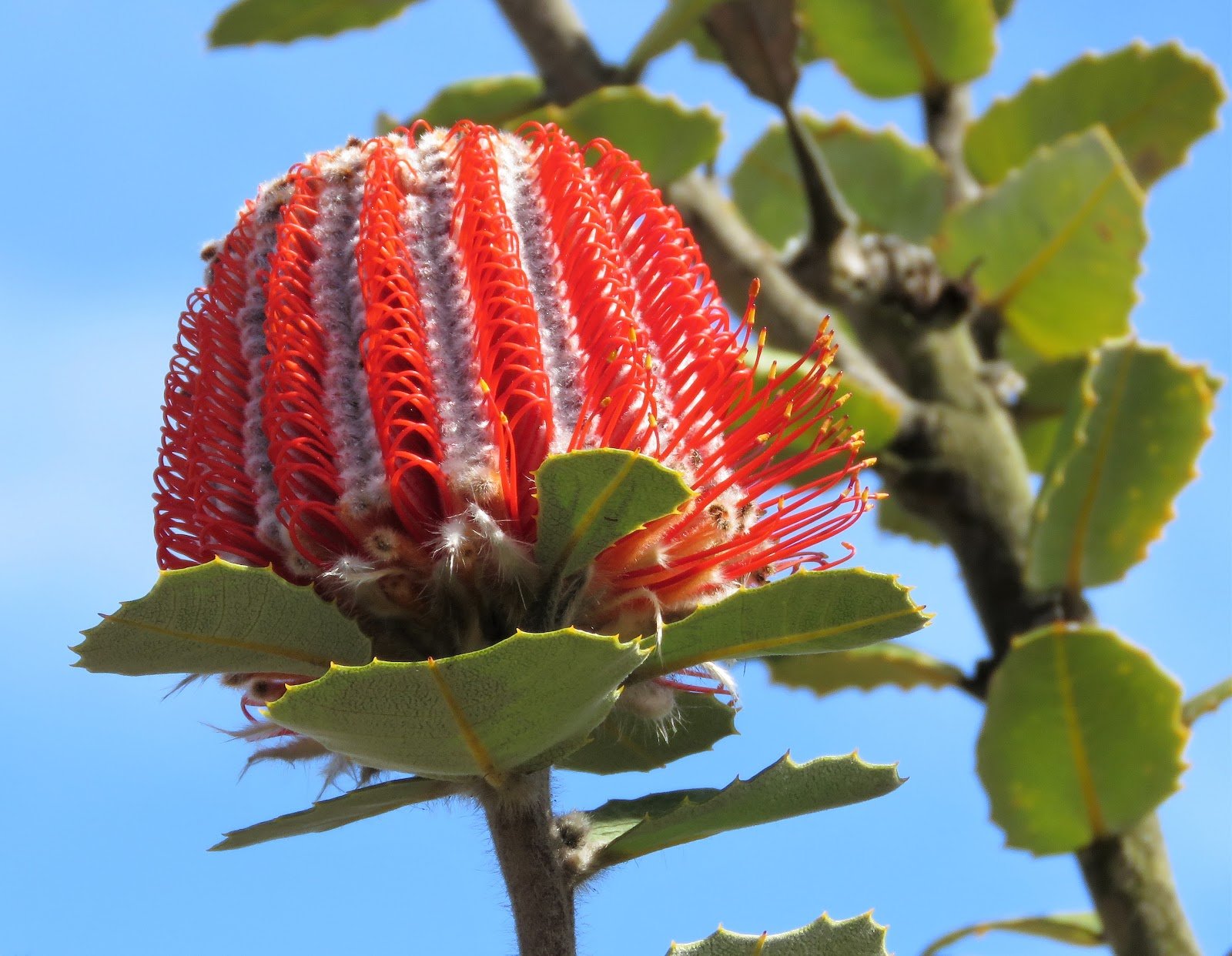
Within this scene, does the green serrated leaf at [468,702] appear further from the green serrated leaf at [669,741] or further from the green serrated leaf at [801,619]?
the green serrated leaf at [669,741]

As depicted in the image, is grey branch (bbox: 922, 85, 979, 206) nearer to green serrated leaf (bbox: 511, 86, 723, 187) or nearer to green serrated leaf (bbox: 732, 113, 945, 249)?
green serrated leaf (bbox: 732, 113, 945, 249)

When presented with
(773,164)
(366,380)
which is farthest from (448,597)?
(773,164)

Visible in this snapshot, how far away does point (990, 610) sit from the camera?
340 cm

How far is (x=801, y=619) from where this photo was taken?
52.2 inches

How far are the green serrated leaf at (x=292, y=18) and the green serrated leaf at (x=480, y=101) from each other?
0.28 m

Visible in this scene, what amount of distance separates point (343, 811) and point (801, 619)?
0.51 metres

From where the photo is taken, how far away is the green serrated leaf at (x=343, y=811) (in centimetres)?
138

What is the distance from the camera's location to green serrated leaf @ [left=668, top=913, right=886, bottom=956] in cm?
141

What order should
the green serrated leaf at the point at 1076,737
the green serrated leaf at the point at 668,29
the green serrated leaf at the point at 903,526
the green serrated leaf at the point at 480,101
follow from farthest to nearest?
1. the green serrated leaf at the point at 903,526
2. the green serrated leaf at the point at 480,101
3. the green serrated leaf at the point at 668,29
4. the green serrated leaf at the point at 1076,737

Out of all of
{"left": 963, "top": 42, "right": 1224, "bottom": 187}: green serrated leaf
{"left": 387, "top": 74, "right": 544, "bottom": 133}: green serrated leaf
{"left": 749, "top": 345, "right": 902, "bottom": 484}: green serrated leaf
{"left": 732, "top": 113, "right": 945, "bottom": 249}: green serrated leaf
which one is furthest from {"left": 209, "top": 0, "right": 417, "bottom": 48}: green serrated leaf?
{"left": 963, "top": 42, "right": 1224, "bottom": 187}: green serrated leaf

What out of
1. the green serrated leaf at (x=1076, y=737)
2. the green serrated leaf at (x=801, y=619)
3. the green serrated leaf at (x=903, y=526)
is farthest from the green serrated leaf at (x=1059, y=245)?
the green serrated leaf at (x=801, y=619)

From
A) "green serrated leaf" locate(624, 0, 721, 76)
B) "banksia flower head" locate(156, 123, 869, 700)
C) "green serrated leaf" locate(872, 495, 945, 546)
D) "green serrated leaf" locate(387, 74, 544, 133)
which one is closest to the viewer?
"banksia flower head" locate(156, 123, 869, 700)

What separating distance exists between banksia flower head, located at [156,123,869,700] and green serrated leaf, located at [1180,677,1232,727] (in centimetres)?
177

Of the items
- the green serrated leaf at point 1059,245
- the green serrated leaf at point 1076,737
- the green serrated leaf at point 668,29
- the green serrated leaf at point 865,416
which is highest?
the green serrated leaf at point 668,29
